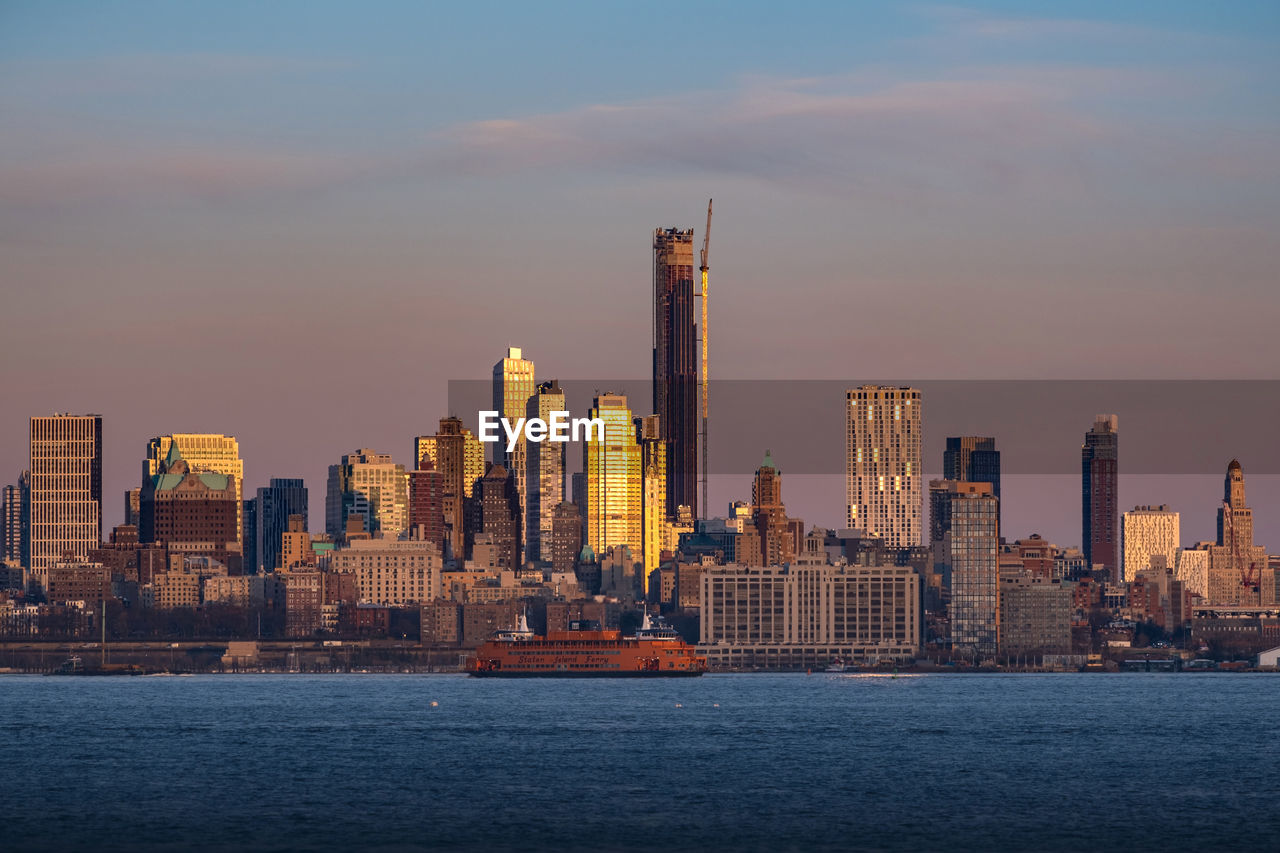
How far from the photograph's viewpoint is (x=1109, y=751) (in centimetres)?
13212

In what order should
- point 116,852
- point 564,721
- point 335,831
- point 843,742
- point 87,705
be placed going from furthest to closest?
point 87,705, point 564,721, point 843,742, point 335,831, point 116,852

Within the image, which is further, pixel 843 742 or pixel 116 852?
pixel 843 742

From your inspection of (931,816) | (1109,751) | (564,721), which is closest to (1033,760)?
(1109,751)

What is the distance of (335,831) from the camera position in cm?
9006

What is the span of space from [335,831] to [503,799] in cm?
1346

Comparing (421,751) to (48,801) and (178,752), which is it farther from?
(48,801)

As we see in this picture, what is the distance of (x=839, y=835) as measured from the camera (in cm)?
9006

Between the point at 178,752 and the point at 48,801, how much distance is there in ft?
96.8

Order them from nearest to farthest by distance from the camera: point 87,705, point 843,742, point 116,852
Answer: point 116,852 < point 843,742 < point 87,705

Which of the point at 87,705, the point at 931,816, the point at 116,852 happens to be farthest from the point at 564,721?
the point at 116,852

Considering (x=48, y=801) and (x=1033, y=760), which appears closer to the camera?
(x=48, y=801)

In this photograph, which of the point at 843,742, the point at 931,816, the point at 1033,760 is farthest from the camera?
the point at 843,742

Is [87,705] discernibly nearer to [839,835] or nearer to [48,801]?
[48,801]

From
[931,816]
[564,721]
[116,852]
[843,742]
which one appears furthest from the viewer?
[564,721]
